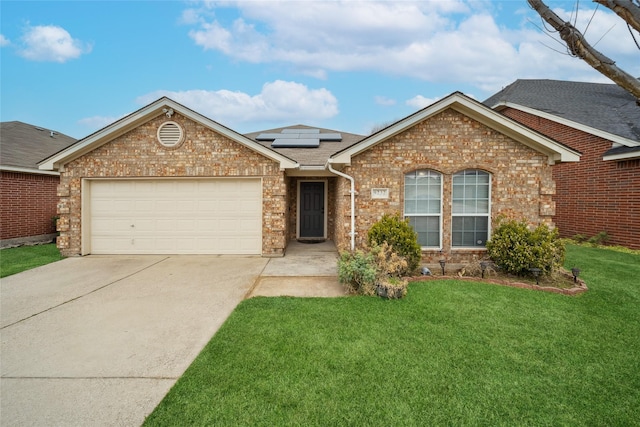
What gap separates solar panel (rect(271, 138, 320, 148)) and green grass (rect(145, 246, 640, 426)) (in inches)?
275

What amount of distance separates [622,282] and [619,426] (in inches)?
219

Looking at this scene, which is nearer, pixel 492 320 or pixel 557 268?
pixel 492 320

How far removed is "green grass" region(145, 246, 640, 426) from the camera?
106 inches

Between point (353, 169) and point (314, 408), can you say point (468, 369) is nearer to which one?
point (314, 408)

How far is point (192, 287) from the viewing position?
624cm

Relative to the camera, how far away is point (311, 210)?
39.0 ft

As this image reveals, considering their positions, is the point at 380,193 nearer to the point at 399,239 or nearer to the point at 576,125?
the point at 399,239

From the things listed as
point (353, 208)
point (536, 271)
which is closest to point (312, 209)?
point (353, 208)

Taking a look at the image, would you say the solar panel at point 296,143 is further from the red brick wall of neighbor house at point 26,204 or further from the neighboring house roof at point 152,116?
the red brick wall of neighbor house at point 26,204

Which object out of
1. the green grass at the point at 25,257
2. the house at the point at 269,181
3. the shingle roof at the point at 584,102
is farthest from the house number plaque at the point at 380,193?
the green grass at the point at 25,257

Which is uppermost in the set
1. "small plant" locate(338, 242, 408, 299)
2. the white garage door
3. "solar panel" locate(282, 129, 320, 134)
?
"solar panel" locate(282, 129, 320, 134)

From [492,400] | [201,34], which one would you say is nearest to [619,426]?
[492,400]

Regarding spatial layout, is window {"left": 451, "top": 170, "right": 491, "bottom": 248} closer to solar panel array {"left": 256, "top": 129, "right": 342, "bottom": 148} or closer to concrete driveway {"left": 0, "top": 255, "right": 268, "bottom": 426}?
solar panel array {"left": 256, "top": 129, "right": 342, "bottom": 148}

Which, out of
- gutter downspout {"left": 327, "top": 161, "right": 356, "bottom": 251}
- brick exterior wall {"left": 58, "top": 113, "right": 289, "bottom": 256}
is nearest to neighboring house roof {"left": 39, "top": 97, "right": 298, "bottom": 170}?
brick exterior wall {"left": 58, "top": 113, "right": 289, "bottom": 256}
